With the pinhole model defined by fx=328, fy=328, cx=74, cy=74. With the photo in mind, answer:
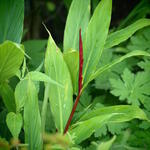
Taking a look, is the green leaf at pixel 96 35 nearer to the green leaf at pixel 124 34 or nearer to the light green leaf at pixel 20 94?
the green leaf at pixel 124 34

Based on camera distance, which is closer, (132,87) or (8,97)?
(8,97)

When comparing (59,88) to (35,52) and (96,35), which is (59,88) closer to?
(96,35)

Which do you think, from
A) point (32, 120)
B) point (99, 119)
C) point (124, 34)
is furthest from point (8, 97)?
point (124, 34)

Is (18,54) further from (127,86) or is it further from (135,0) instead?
(135,0)

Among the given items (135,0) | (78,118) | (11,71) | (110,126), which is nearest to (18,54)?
(11,71)

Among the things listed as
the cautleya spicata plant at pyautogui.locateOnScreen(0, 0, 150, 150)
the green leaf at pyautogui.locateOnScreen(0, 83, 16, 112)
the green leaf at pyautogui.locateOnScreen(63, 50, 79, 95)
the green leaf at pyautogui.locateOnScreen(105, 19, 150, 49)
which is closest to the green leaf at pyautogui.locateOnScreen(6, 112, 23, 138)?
the cautleya spicata plant at pyautogui.locateOnScreen(0, 0, 150, 150)
